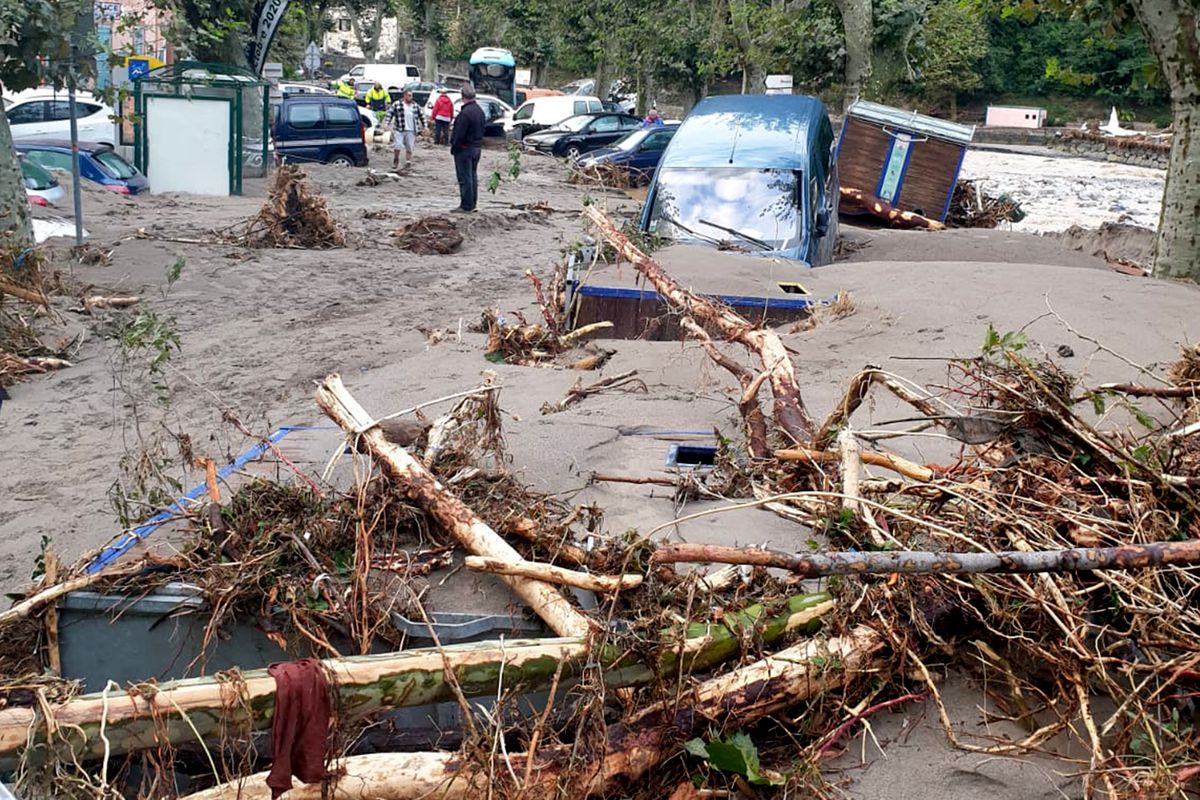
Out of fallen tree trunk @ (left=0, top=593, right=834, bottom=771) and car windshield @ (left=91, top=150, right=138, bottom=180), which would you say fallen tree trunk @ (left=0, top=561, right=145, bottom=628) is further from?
car windshield @ (left=91, top=150, right=138, bottom=180)

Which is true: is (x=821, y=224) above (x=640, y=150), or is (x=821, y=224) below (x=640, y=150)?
below

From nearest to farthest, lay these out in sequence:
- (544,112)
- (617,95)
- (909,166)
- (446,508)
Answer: (446,508) → (909,166) → (544,112) → (617,95)

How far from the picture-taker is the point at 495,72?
47.7m

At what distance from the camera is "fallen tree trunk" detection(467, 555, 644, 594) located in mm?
3660

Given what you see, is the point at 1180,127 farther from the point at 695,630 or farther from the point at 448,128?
the point at 448,128

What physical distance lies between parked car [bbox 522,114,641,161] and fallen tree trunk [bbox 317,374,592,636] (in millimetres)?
23818

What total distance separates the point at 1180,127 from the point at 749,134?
4.03m

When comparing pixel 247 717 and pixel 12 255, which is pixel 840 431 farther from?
pixel 12 255

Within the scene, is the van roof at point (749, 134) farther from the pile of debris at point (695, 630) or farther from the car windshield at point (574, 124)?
the car windshield at point (574, 124)

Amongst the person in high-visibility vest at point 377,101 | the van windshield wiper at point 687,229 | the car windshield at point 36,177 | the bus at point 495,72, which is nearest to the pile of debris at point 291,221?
the car windshield at point 36,177

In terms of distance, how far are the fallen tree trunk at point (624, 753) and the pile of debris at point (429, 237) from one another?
12.3 metres

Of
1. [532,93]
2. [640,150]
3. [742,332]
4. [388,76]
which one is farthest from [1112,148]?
[742,332]

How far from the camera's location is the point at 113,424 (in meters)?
8.20

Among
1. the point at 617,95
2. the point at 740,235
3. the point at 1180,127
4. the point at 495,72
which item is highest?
the point at 495,72
